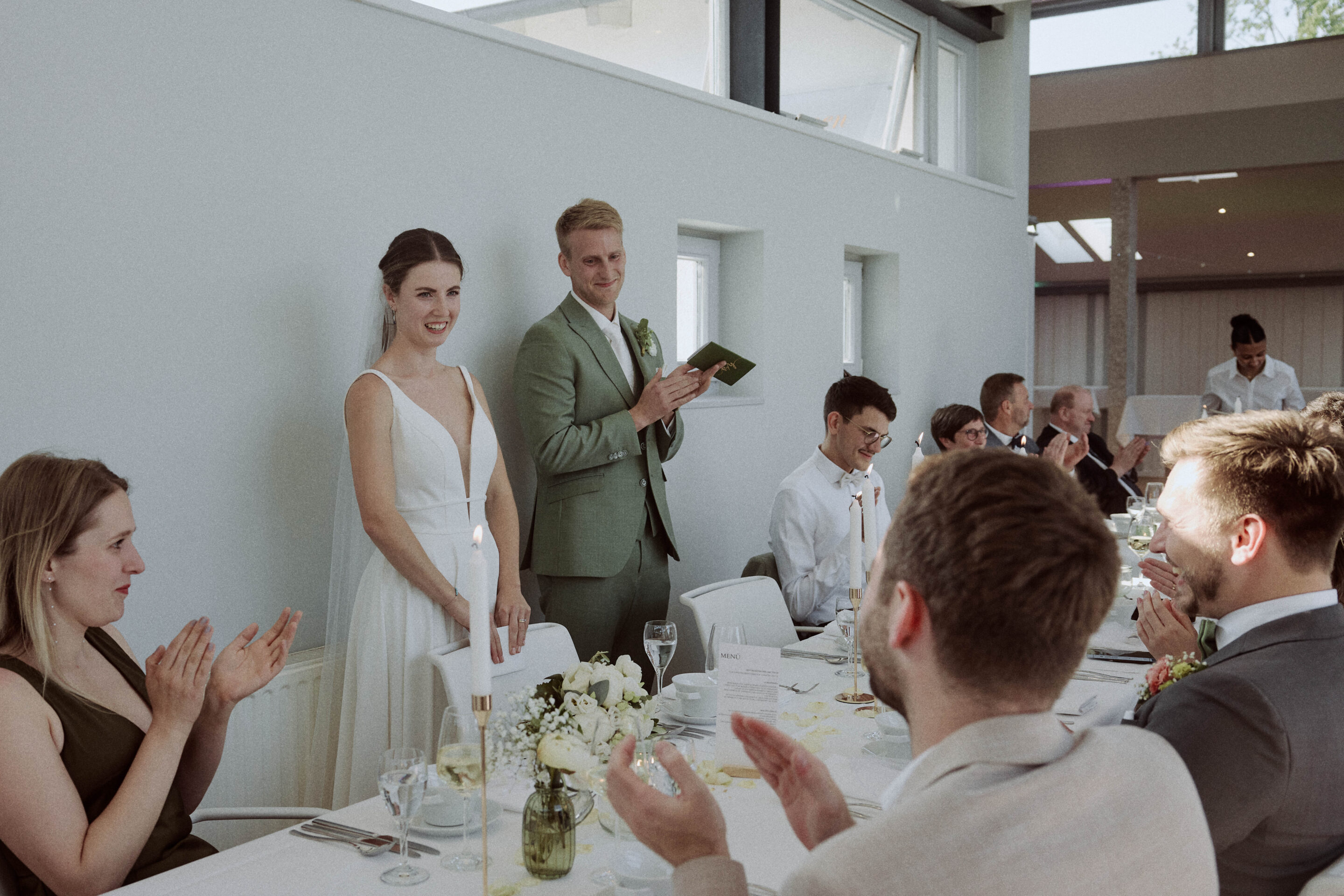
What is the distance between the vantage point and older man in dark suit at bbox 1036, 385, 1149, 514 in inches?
240

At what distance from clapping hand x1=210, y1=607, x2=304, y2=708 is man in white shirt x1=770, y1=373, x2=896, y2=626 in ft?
6.73

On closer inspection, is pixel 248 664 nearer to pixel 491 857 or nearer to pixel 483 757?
pixel 491 857

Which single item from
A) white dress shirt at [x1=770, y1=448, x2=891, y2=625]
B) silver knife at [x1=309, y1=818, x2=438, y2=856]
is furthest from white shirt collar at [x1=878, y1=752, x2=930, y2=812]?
white dress shirt at [x1=770, y1=448, x2=891, y2=625]

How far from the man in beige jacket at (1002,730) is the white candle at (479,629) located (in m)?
0.47

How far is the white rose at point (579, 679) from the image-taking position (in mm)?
1743

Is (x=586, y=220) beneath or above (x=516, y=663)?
above

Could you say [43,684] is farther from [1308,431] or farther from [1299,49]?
[1299,49]

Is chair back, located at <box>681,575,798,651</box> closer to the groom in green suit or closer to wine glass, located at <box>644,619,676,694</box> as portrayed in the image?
the groom in green suit

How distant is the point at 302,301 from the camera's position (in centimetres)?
309

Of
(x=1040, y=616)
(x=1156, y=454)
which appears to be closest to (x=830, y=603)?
(x=1040, y=616)

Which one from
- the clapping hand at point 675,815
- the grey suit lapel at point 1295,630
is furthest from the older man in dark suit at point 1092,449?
the clapping hand at point 675,815

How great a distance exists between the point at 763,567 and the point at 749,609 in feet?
1.74

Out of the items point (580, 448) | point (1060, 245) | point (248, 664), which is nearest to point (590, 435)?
point (580, 448)

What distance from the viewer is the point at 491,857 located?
1664 millimetres
